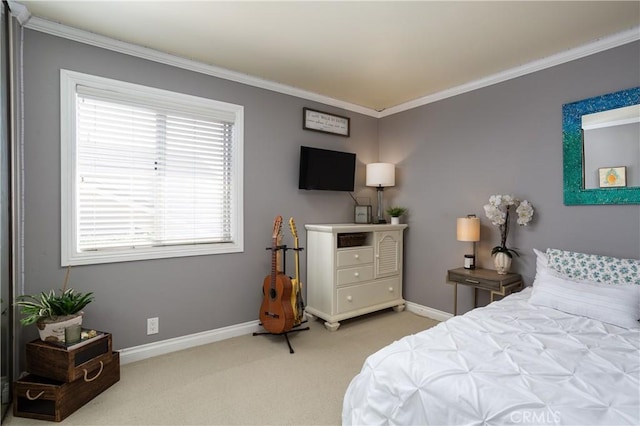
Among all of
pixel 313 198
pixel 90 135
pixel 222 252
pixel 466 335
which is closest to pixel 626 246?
pixel 466 335

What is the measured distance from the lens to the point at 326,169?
3.52 meters

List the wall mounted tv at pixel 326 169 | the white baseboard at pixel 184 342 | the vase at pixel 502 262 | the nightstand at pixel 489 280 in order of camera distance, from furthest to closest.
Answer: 1. the wall mounted tv at pixel 326 169
2. the vase at pixel 502 262
3. the nightstand at pixel 489 280
4. the white baseboard at pixel 184 342

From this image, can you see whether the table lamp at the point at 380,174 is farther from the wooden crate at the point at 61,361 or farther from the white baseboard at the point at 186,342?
the wooden crate at the point at 61,361

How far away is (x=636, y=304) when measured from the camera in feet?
6.05

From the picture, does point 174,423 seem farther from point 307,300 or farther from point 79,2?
point 79,2

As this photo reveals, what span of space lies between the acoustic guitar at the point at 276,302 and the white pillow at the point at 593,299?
186cm

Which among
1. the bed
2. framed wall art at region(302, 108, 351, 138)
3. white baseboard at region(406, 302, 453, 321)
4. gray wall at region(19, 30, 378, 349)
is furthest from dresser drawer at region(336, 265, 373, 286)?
framed wall art at region(302, 108, 351, 138)

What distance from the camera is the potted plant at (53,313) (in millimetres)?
1975

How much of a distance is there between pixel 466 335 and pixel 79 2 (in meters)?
3.04

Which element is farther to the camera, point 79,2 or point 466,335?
point 79,2

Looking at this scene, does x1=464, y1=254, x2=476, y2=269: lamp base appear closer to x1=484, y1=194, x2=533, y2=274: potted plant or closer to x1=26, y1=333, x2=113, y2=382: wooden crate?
x1=484, y1=194, x2=533, y2=274: potted plant

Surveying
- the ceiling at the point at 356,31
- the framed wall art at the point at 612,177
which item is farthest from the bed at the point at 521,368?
the ceiling at the point at 356,31

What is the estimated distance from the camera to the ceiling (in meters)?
2.04

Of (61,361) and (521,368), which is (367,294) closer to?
(521,368)
